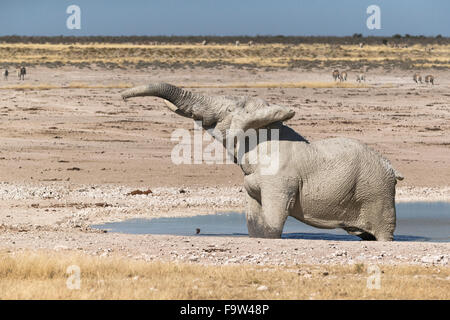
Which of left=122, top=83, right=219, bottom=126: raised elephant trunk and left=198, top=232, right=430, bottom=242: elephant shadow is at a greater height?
left=122, top=83, right=219, bottom=126: raised elephant trunk

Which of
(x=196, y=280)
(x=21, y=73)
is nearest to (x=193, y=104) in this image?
(x=196, y=280)

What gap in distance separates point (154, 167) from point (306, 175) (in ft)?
29.8

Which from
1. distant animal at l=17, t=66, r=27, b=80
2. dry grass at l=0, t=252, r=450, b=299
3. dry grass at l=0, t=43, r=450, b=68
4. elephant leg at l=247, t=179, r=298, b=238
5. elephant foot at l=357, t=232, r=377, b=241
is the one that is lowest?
elephant foot at l=357, t=232, r=377, b=241

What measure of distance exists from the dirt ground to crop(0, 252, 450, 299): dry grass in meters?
0.64

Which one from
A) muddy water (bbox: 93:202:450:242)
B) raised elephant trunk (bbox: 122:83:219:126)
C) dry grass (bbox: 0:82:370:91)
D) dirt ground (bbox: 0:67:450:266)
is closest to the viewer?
dirt ground (bbox: 0:67:450:266)

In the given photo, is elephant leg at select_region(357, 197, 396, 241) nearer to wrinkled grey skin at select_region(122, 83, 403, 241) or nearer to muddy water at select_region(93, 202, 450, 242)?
wrinkled grey skin at select_region(122, 83, 403, 241)

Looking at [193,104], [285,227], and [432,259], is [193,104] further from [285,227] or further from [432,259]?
[432,259]

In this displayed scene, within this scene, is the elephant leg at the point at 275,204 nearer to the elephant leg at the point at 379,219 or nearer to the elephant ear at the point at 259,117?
the elephant ear at the point at 259,117

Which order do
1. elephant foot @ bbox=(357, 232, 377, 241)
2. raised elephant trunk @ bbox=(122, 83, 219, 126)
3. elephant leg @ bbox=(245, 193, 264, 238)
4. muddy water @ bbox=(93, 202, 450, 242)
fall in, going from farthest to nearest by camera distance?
1. muddy water @ bbox=(93, 202, 450, 242)
2. elephant foot @ bbox=(357, 232, 377, 241)
3. elephant leg @ bbox=(245, 193, 264, 238)
4. raised elephant trunk @ bbox=(122, 83, 219, 126)

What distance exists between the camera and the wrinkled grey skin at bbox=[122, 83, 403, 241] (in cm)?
1201

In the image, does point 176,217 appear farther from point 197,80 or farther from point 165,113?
point 197,80

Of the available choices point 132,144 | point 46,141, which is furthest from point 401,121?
point 46,141

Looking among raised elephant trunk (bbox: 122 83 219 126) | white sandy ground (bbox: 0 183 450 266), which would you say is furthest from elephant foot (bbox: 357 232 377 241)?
raised elephant trunk (bbox: 122 83 219 126)
